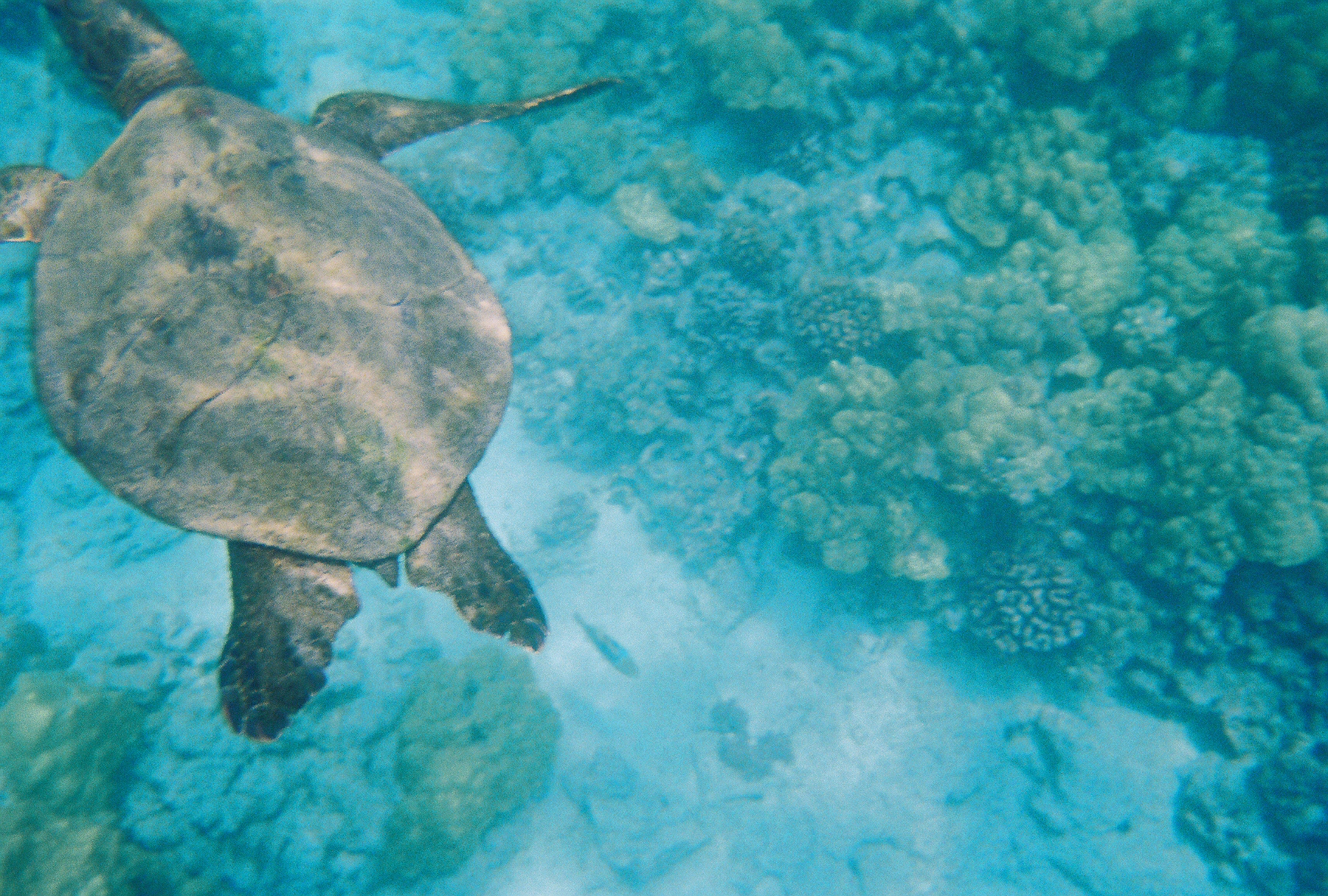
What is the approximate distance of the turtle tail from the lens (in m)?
2.73

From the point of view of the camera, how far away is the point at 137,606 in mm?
6512

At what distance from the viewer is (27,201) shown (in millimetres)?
2754

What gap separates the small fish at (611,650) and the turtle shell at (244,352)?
4622 millimetres

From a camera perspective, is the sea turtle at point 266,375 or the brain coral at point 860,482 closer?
the sea turtle at point 266,375

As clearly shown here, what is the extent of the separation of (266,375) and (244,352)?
0.36ft

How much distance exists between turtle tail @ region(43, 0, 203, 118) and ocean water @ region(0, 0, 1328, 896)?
4.33 meters

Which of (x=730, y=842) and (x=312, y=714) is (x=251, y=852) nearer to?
(x=312, y=714)

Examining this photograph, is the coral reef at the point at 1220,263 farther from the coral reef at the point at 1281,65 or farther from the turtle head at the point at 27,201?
the turtle head at the point at 27,201

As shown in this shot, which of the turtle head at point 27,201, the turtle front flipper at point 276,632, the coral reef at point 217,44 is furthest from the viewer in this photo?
the coral reef at point 217,44

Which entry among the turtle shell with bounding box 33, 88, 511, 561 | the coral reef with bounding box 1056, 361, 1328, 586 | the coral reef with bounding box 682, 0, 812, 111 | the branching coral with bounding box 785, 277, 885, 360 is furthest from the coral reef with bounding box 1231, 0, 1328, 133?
the turtle shell with bounding box 33, 88, 511, 561

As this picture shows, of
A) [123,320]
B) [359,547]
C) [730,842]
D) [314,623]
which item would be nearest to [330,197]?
[123,320]

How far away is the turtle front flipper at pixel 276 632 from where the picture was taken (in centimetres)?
213

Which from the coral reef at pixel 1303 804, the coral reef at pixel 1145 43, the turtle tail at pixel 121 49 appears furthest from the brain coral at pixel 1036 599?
the turtle tail at pixel 121 49

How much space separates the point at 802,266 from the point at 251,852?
769cm
